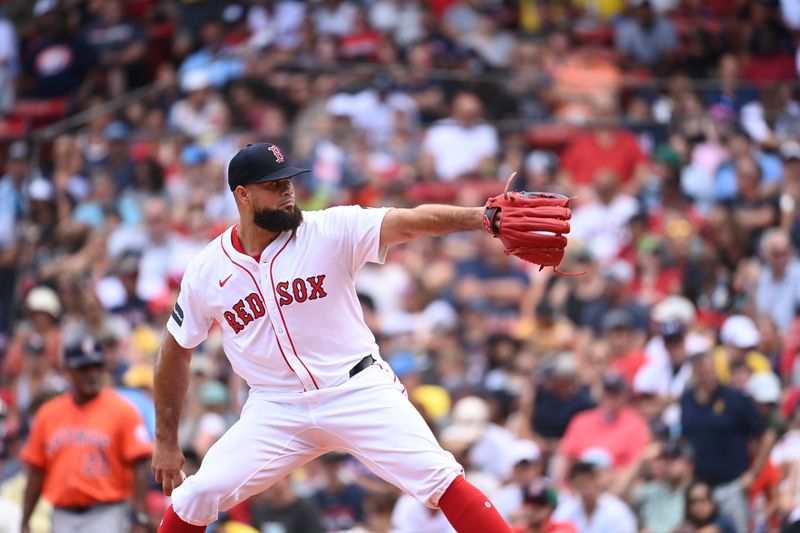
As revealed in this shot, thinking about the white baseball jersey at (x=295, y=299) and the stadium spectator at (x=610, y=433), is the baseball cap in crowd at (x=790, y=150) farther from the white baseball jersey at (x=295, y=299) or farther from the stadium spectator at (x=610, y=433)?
the white baseball jersey at (x=295, y=299)

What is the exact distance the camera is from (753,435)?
31.5ft

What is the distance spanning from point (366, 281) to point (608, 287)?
2.36 m

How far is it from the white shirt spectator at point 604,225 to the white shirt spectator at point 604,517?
11.4 feet

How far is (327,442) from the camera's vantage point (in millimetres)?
6238

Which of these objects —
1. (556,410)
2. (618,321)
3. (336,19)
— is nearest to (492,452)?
(556,410)

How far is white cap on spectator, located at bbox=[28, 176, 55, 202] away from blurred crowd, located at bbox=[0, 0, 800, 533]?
6 cm

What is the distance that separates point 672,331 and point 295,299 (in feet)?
17.5

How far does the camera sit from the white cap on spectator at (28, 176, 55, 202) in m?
14.0

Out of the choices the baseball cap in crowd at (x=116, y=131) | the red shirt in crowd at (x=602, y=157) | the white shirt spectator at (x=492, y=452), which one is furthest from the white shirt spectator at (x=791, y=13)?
the baseball cap in crowd at (x=116, y=131)

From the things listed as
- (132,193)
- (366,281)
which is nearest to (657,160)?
(366,281)

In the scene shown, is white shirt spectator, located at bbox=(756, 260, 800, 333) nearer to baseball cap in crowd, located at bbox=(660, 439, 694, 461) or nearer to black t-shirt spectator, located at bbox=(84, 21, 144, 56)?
baseball cap in crowd, located at bbox=(660, 439, 694, 461)

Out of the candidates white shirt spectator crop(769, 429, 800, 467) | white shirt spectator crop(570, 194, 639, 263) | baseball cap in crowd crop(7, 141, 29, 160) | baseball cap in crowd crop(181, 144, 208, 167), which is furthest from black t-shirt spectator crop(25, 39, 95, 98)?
white shirt spectator crop(769, 429, 800, 467)

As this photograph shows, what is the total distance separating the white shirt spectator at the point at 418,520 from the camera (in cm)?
919

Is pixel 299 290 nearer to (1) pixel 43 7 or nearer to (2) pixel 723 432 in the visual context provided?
(2) pixel 723 432
